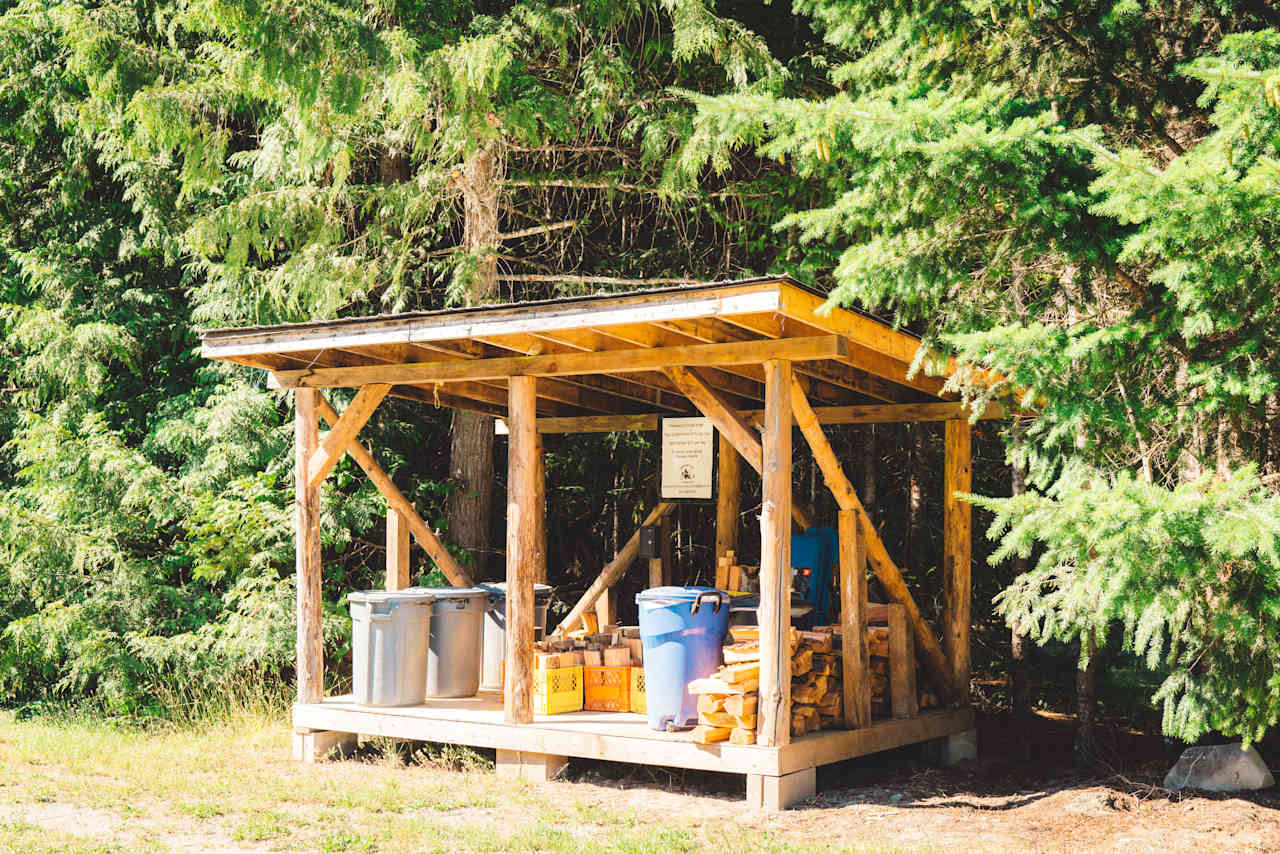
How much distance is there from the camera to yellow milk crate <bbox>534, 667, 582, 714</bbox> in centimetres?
754

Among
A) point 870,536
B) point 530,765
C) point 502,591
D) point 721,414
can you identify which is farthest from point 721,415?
point 502,591

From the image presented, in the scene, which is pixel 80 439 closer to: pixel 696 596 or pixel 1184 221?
pixel 696 596

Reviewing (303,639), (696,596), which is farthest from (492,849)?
(303,639)

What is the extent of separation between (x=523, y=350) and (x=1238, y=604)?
4128mm

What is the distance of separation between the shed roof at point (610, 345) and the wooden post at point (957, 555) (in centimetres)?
36

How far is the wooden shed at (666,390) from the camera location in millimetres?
6453

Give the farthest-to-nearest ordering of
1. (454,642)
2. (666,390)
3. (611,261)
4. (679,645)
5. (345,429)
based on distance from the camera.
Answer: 1. (611,261)
2. (666,390)
3. (454,642)
4. (345,429)
5. (679,645)

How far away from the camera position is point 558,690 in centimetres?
757

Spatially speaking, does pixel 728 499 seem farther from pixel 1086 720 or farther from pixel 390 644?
pixel 390 644

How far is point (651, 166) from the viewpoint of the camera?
10.3 m

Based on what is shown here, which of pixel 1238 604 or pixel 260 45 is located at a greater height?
pixel 260 45

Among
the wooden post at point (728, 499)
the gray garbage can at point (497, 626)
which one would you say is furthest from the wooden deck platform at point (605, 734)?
the wooden post at point (728, 499)

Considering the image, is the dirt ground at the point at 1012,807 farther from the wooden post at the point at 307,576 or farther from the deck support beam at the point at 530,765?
the wooden post at the point at 307,576

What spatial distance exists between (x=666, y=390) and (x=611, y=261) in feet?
9.00
